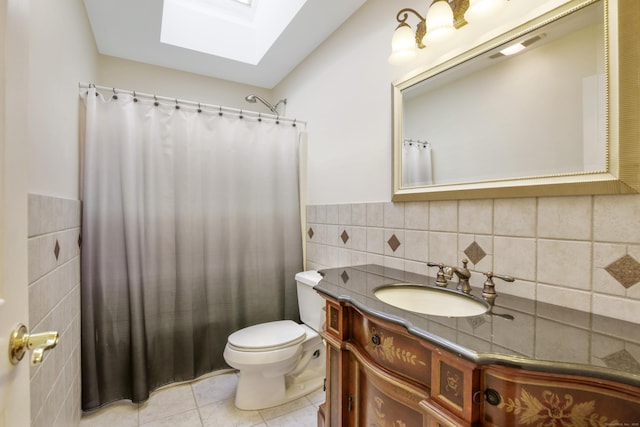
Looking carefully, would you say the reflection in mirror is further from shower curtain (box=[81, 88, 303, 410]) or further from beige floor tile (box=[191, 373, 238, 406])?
beige floor tile (box=[191, 373, 238, 406])

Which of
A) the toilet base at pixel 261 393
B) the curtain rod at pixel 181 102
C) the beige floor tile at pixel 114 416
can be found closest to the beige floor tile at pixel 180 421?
the beige floor tile at pixel 114 416

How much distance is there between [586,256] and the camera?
0.85 metres

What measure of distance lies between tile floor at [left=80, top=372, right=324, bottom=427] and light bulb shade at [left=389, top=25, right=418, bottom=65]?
194 cm

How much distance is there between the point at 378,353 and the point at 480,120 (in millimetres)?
965

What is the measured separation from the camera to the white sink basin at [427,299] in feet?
3.45

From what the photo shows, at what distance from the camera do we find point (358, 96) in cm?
175

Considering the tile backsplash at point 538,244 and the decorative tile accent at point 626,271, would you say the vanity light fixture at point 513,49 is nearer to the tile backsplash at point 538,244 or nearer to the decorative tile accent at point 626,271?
the tile backsplash at point 538,244

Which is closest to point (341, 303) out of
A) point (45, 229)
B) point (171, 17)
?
point (45, 229)

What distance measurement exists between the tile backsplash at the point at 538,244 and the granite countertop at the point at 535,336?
0.19 ft

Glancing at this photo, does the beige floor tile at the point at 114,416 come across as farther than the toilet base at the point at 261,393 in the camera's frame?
No

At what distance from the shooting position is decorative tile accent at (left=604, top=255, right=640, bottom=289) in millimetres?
768

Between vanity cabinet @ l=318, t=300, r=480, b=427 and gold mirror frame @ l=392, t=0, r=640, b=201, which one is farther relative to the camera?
gold mirror frame @ l=392, t=0, r=640, b=201

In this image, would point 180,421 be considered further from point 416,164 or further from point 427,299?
point 416,164

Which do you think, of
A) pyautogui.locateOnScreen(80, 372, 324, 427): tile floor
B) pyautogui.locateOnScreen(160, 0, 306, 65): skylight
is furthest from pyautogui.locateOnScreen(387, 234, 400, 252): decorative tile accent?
pyautogui.locateOnScreen(160, 0, 306, 65): skylight
